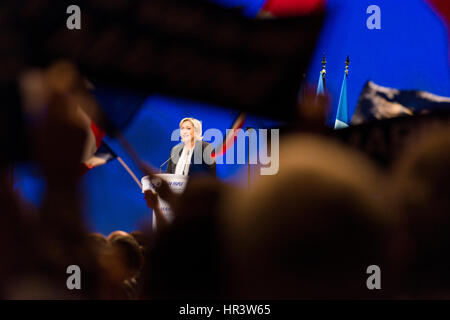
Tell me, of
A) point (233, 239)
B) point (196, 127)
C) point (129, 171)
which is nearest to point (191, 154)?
point (196, 127)

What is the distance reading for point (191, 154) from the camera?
67.9 inches

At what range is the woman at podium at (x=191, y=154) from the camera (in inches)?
67.3

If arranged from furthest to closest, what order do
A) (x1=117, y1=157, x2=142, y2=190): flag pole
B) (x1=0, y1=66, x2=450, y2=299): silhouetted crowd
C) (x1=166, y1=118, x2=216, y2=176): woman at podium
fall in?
(x1=117, y1=157, x2=142, y2=190): flag pole, (x1=166, y1=118, x2=216, y2=176): woman at podium, (x1=0, y1=66, x2=450, y2=299): silhouetted crowd

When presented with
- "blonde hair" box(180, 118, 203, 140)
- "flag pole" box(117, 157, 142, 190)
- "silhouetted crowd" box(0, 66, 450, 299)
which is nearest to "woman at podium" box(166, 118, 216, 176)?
"blonde hair" box(180, 118, 203, 140)

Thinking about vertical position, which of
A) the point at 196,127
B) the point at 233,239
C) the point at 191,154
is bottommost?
the point at 233,239

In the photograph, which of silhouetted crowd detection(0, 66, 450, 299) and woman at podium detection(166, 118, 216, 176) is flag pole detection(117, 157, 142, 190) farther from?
silhouetted crowd detection(0, 66, 450, 299)

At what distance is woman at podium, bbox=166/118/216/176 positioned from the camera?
1.71 m

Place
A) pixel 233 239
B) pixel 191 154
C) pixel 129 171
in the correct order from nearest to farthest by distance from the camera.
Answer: pixel 233 239 → pixel 191 154 → pixel 129 171

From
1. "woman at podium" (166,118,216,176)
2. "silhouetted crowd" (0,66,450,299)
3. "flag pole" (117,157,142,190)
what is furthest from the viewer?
"flag pole" (117,157,142,190)

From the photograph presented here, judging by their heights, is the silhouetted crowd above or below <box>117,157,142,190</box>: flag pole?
below

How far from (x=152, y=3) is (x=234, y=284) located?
1284 millimetres

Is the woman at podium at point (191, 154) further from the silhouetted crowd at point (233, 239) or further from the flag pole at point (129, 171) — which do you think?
the silhouetted crowd at point (233, 239)

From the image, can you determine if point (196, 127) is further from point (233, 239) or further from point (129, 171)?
point (233, 239)

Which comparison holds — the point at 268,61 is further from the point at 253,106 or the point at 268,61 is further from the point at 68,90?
the point at 68,90
